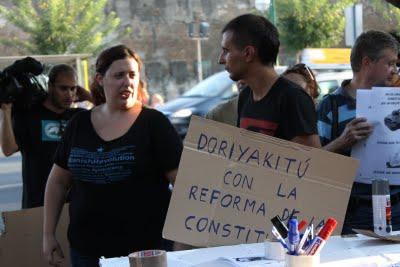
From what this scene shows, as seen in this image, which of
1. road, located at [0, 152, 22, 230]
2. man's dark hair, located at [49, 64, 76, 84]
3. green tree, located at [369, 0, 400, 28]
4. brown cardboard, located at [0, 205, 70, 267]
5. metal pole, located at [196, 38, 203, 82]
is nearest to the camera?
brown cardboard, located at [0, 205, 70, 267]

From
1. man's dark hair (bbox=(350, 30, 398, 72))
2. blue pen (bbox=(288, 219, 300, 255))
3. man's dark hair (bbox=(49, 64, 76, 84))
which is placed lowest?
blue pen (bbox=(288, 219, 300, 255))

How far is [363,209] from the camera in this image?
3059 millimetres

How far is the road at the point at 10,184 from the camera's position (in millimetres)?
9094

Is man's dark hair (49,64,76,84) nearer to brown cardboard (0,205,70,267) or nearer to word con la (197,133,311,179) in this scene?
brown cardboard (0,205,70,267)

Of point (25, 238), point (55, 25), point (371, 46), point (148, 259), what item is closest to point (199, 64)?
point (55, 25)

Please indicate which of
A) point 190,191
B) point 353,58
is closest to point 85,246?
point 190,191

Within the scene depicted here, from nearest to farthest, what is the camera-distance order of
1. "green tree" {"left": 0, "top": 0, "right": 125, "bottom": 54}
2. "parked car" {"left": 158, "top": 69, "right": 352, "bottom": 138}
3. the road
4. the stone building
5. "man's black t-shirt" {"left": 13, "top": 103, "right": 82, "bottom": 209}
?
"man's black t-shirt" {"left": 13, "top": 103, "right": 82, "bottom": 209}, the road, "parked car" {"left": 158, "top": 69, "right": 352, "bottom": 138}, "green tree" {"left": 0, "top": 0, "right": 125, "bottom": 54}, the stone building

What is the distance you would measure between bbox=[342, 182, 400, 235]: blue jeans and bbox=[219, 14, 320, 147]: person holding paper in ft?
1.43

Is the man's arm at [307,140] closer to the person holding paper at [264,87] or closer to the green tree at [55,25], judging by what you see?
the person holding paper at [264,87]

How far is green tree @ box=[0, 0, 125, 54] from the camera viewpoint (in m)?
21.5

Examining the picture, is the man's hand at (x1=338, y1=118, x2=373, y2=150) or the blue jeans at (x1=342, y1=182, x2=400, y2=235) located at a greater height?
the man's hand at (x1=338, y1=118, x2=373, y2=150)

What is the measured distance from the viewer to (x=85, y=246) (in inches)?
116

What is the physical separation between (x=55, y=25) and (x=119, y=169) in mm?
19494

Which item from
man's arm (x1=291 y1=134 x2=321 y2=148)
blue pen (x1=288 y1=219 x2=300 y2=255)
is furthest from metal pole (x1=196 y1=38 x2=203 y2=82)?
blue pen (x1=288 y1=219 x2=300 y2=255)
